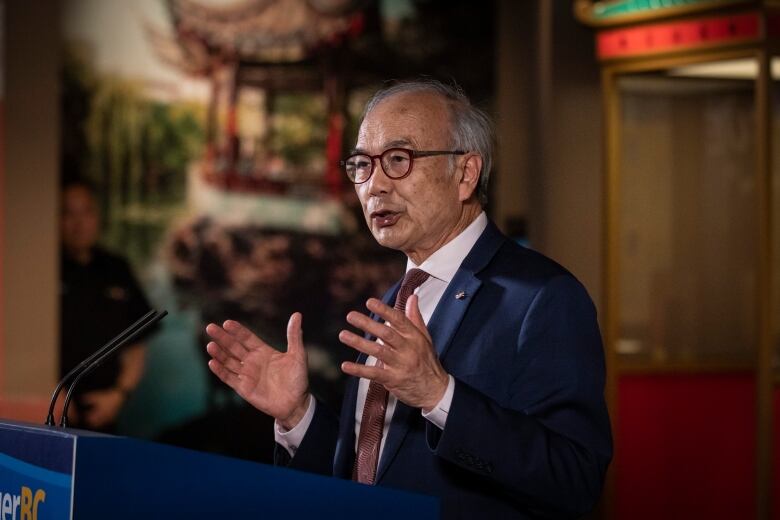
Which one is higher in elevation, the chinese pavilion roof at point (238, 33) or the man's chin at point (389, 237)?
the chinese pavilion roof at point (238, 33)

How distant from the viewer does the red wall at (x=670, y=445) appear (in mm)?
5141

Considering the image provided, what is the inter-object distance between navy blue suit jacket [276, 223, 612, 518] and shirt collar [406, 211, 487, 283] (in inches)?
1.2

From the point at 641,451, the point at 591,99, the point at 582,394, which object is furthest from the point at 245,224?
the point at 582,394

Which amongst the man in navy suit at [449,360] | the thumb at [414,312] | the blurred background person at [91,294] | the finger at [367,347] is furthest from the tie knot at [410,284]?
the blurred background person at [91,294]

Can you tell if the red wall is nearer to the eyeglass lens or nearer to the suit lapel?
A: the suit lapel

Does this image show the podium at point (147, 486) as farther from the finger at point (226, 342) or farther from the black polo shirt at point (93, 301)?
the black polo shirt at point (93, 301)

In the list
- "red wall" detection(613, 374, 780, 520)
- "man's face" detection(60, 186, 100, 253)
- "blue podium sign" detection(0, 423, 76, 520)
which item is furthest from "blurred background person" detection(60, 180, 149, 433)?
"blue podium sign" detection(0, 423, 76, 520)

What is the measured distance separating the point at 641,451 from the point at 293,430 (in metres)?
3.42

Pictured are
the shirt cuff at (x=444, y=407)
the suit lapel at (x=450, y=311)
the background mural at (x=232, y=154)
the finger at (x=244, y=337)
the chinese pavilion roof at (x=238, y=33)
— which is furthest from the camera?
the chinese pavilion roof at (x=238, y=33)

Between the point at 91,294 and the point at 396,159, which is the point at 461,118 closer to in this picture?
the point at 396,159

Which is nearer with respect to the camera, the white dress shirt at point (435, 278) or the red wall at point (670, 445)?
the white dress shirt at point (435, 278)

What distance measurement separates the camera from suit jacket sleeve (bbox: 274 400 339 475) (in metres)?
2.20

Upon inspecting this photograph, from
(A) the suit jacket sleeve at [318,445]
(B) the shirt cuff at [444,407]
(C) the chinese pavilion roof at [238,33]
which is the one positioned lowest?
(A) the suit jacket sleeve at [318,445]

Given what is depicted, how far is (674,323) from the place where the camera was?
531cm
